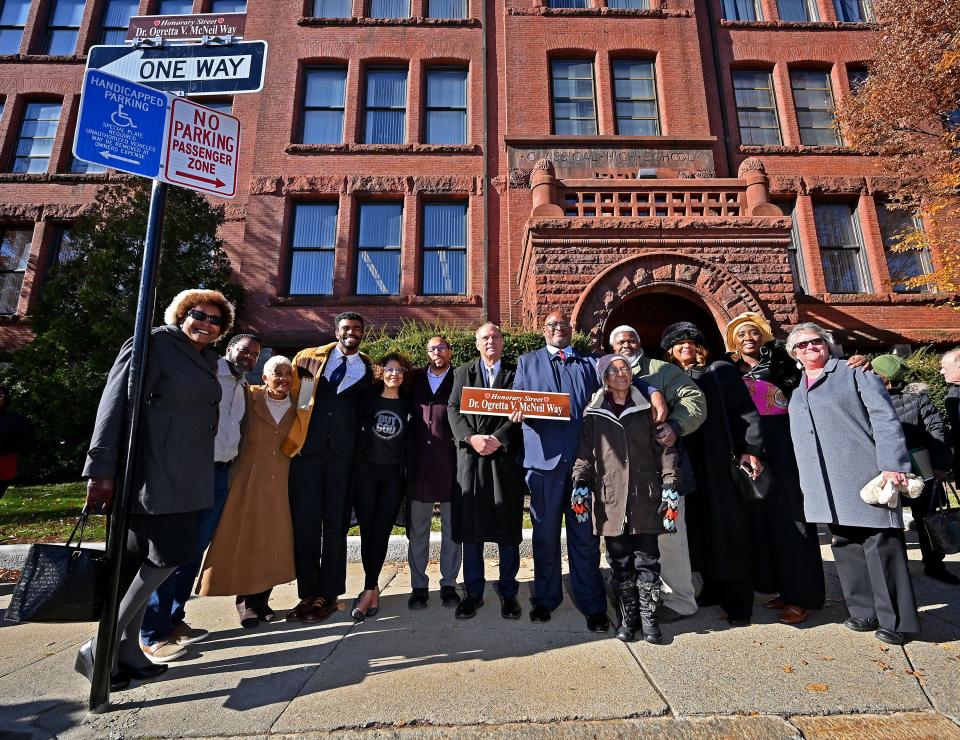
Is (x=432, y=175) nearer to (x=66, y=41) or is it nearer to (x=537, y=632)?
(x=537, y=632)

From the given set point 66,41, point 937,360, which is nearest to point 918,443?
point 937,360

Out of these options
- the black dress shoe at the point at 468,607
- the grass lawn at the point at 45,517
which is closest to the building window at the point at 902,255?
the grass lawn at the point at 45,517

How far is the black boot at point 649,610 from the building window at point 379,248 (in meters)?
9.98

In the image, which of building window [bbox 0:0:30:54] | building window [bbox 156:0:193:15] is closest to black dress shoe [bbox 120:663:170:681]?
building window [bbox 156:0:193:15]

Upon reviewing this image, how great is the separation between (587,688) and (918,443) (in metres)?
3.99

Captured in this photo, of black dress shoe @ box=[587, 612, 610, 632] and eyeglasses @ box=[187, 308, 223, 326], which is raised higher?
eyeglasses @ box=[187, 308, 223, 326]

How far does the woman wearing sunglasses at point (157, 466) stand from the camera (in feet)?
7.89

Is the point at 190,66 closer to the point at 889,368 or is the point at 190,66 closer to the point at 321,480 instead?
the point at 321,480

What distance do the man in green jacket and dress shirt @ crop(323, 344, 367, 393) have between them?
7.31 ft

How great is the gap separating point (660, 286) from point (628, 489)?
6.18 meters

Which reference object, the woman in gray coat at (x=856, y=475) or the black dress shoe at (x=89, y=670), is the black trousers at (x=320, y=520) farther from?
the woman in gray coat at (x=856, y=475)

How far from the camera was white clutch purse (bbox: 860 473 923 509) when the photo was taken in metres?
2.86

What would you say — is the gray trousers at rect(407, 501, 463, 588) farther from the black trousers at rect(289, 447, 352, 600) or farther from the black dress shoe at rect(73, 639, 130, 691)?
the black dress shoe at rect(73, 639, 130, 691)

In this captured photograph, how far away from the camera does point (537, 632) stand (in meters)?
3.17
